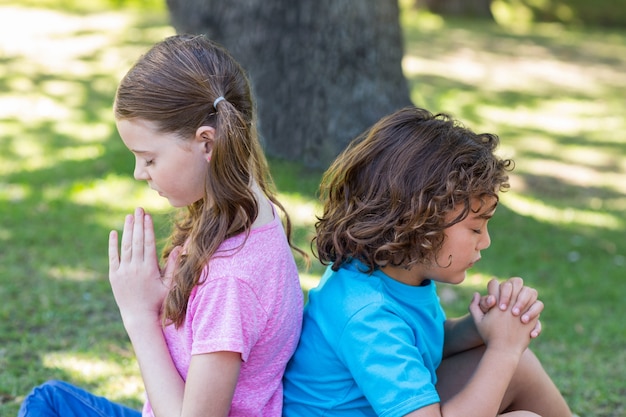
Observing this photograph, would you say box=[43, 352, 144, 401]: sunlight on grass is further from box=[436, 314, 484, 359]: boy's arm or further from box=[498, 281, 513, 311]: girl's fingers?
box=[498, 281, 513, 311]: girl's fingers

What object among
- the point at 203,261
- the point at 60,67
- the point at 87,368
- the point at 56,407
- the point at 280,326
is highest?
the point at 203,261

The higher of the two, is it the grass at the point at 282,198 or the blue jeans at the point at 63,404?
the blue jeans at the point at 63,404

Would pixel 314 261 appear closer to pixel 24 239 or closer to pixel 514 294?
pixel 24 239

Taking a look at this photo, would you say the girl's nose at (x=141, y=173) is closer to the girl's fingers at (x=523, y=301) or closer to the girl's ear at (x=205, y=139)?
the girl's ear at (x=205, y=139)

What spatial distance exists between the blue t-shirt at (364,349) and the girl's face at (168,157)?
1.47ft

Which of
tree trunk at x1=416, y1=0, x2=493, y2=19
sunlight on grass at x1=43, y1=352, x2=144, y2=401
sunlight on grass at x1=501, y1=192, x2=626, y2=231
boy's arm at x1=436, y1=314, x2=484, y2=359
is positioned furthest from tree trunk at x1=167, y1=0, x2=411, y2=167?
tree trunk at x1=416, y1=0, x2=493, y2=19

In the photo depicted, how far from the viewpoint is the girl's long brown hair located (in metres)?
2.02

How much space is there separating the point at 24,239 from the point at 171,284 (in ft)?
10.1

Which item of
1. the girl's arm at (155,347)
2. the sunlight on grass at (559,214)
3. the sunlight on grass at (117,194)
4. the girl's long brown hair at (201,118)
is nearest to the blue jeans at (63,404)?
the girl's arm at (155,347)

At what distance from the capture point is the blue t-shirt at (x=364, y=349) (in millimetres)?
1983

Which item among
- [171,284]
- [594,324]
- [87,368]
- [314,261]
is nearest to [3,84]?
[314,261]

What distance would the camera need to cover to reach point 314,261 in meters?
4.71

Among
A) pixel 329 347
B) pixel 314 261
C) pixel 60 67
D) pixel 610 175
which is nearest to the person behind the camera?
pixel 329 347

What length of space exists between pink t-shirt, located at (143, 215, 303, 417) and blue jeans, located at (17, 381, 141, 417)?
0.90 feet
